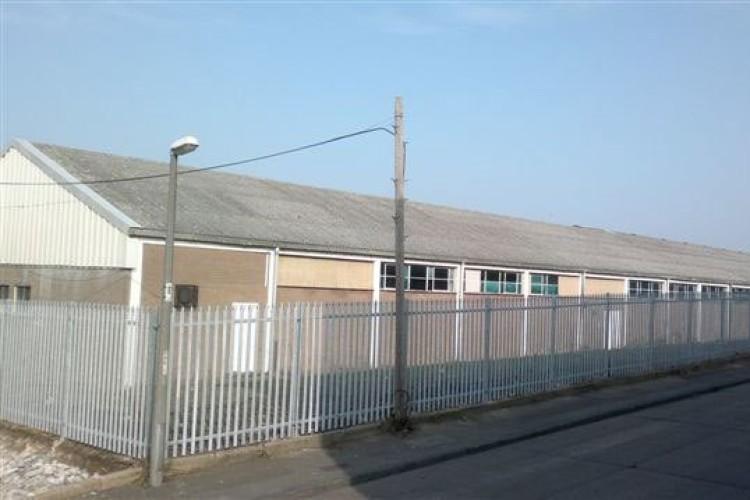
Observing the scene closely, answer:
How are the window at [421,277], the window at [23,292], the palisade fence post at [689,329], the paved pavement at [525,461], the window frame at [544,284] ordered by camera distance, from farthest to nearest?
1. the window frame at [544,284]
2. the window at [421,277]
3. the palisade fence post at [689,329]
4. the window at [23,292]
5. the paved pavement at [525,461]

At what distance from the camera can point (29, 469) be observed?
1035 cm

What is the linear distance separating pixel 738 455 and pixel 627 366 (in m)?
8.57

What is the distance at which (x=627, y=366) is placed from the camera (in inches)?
747

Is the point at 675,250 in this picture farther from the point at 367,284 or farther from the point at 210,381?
the point at 210,381

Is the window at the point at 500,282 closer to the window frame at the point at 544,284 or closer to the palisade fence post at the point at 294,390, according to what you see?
the window frame at the point at 544,284

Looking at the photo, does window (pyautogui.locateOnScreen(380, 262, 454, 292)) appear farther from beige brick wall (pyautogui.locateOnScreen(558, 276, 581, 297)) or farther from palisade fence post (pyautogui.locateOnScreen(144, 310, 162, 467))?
palisade fence post (pyautogui.locateOnScreen(144, 310, 162, 467))

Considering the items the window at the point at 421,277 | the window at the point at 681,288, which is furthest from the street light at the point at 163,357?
the window at the point at 681,288

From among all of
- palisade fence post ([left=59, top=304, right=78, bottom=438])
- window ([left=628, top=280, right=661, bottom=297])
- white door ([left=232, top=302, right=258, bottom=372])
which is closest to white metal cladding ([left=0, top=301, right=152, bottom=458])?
palisade fence post ([left=59, top=304, right=78, bottom=438])

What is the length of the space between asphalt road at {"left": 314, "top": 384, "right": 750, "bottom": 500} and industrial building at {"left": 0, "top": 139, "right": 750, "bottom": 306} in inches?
394

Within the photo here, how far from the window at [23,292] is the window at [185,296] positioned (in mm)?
4989

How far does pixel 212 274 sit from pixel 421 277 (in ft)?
28.4

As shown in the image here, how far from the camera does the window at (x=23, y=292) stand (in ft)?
69.1

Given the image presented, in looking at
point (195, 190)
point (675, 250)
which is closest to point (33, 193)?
point (195, 190)

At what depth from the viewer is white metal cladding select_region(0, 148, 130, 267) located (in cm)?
1852
